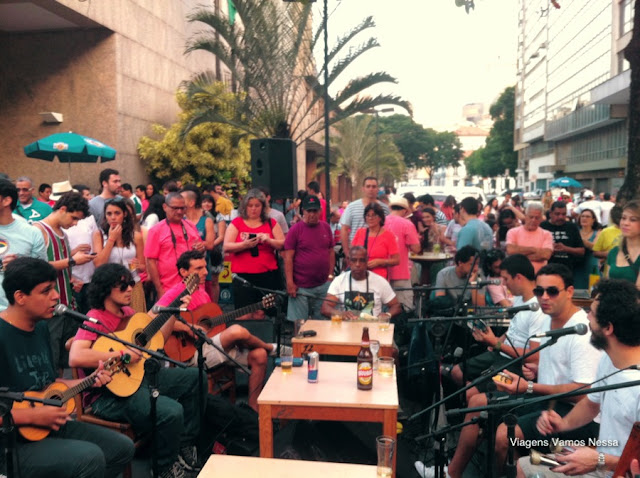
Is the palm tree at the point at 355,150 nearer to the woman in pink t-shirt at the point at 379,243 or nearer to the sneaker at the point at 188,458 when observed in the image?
the woman in pink t-shirt at the point at 379,243

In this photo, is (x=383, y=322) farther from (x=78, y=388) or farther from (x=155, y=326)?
(x=78, y=388)

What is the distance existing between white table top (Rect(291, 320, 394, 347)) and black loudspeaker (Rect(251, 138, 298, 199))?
459 cm

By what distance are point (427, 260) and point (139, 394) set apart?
6.34m

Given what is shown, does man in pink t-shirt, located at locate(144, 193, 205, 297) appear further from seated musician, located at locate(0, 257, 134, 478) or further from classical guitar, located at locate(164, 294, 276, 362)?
seated musician, located at locate(0, 257, 134, 478)

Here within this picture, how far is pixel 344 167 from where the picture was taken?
43.3 meters

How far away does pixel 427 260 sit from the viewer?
976cm

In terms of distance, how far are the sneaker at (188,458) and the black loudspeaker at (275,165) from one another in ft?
19.6

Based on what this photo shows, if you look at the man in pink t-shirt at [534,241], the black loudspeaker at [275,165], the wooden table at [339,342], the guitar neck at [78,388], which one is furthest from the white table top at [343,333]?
the black loudspeaker at [275,165]

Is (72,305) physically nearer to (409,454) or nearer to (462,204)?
(409,454)

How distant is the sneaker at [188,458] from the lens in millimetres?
4527

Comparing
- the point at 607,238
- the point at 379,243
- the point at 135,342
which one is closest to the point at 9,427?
the point at 135,342

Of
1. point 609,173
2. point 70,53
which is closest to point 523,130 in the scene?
point 609,173

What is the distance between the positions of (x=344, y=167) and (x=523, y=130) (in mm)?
39293

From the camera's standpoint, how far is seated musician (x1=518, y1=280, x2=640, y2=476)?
9.61ft
